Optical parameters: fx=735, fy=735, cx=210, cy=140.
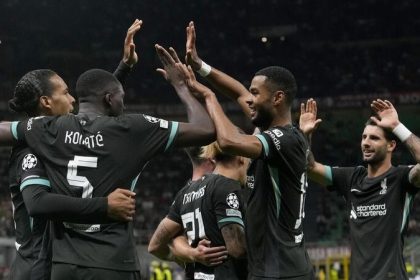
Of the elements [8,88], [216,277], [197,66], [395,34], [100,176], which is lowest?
[216,277]

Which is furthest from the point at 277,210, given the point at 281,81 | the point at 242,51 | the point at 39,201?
the point at 242,51

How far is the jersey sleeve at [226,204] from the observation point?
15.9 ft

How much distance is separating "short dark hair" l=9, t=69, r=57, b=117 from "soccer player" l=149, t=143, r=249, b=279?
4.10ft

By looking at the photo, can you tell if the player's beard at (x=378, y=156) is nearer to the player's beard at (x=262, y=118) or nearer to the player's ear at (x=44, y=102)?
the player's beard at (x=262, y=118)

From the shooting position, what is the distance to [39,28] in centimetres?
2970

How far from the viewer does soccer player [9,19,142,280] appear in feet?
13.1

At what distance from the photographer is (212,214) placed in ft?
16.3

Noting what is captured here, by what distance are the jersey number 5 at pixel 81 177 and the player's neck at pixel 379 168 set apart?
117 inches

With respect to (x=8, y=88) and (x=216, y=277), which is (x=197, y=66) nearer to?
(x=216, y=277)

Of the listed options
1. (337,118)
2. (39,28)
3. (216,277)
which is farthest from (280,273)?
(39,28)

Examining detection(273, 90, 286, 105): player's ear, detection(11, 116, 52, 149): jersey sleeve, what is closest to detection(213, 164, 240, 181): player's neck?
detection(273, 90, 286, 105): player's ear

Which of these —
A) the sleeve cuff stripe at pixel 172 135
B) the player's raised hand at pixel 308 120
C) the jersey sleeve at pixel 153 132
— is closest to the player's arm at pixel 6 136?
the jersey sleeve at pixel 153 132

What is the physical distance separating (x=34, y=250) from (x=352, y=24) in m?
28.0

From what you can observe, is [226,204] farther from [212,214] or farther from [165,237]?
[165,237]
